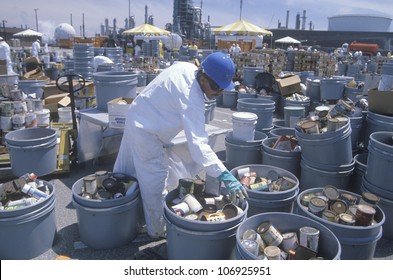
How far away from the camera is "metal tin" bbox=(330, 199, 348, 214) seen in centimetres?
278

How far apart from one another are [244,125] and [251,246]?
94.5 inches

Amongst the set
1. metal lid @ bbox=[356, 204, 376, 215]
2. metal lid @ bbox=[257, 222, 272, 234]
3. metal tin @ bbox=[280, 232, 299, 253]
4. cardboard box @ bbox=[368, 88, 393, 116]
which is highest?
cardboard box @ bbox=[368, 88, 393, 116]

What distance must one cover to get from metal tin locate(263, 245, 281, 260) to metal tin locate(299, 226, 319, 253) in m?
0.20

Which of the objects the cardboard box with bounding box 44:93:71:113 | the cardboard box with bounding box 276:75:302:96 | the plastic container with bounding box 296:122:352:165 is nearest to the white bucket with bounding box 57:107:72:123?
the cardboard box with bounding box 44:93:71:113

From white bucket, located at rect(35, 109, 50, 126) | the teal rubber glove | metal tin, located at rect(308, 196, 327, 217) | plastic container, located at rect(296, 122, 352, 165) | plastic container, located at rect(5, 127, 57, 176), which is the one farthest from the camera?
white bucket, located at rect(35, 109, 50, 126)

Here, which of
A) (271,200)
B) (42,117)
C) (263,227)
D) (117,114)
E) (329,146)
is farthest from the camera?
(42,117)

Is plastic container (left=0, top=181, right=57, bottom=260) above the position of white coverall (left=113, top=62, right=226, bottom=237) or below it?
below

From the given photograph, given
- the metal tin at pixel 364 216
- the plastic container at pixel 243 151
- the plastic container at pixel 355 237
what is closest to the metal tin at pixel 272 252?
the plastic container at pixel 355 237

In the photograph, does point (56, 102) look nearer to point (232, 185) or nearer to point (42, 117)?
point (42, 117)

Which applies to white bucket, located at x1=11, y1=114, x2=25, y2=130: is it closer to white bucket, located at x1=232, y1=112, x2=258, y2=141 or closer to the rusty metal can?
white bucket, located at x1=232, y1=112, x2=258, y2=141

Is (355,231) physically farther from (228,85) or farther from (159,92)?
(159,92)

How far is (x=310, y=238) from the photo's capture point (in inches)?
86.2

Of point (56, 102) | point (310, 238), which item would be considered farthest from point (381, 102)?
point (56, 102)

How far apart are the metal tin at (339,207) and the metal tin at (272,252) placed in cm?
91
